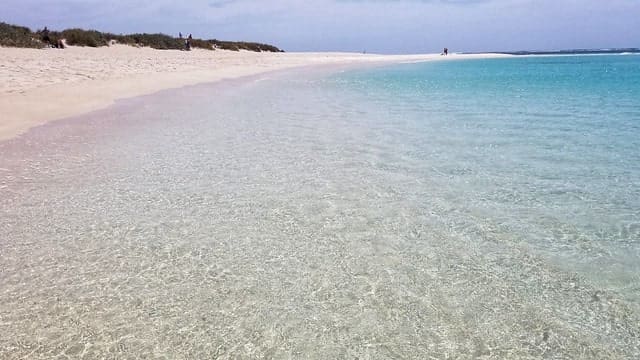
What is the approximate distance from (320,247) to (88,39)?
3209 cm

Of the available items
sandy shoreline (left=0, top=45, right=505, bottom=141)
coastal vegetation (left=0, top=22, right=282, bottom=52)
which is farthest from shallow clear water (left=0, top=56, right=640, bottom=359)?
coastal vegetation (left=0, top=22, right=282, bottom=52)

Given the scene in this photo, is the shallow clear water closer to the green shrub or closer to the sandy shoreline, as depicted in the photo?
the sandy shoreline

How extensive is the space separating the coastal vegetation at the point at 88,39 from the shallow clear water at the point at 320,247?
2230cm

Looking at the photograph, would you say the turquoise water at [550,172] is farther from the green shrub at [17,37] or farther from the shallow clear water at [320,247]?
the green shrub at [17,37]

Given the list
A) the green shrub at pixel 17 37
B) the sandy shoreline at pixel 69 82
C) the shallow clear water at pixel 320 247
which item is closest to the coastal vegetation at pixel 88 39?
the green shrub at pixel 17 37

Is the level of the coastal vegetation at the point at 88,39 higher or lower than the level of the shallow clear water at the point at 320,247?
higher

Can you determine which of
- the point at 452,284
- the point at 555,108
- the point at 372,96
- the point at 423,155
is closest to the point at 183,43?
the point at 372,96

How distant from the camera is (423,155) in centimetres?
680

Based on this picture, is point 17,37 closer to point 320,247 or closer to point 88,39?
point 88,39

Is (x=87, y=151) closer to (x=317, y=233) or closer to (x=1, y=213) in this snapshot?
(x=1, y=213)

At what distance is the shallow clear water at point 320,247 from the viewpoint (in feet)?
8.79

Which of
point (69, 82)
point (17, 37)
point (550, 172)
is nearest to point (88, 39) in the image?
point (17, 37)

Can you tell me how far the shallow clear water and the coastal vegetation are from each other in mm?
22303

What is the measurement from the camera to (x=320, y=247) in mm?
3809
